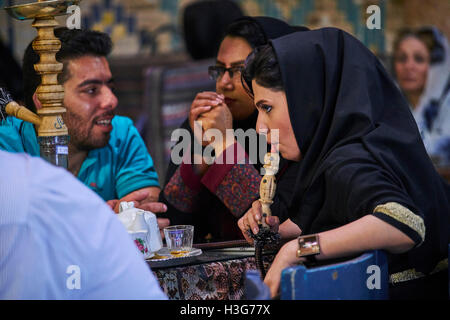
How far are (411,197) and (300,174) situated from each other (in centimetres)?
32

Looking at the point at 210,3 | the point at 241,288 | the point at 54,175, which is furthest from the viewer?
the point at 210,3

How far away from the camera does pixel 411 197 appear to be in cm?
172

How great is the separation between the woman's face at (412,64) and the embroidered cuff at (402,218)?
3685mm

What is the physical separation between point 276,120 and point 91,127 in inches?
32.2

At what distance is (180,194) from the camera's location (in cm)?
232

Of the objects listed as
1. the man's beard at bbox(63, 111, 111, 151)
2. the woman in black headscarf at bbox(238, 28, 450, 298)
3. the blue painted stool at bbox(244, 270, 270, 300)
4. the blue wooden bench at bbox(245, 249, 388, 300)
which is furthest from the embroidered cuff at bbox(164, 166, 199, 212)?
the blue painted stool at bbox(244, 270, 270, 300)

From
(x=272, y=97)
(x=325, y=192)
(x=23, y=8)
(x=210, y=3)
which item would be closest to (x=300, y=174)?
(x=325, y=192)

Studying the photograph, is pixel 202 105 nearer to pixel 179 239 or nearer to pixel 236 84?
pixel 236 84

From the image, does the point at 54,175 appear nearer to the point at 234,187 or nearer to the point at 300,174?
the point at 300,174

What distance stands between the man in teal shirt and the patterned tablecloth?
56 cm

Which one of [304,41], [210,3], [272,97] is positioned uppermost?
[210,3]

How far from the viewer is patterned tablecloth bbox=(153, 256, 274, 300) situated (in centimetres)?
171
